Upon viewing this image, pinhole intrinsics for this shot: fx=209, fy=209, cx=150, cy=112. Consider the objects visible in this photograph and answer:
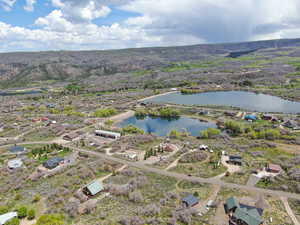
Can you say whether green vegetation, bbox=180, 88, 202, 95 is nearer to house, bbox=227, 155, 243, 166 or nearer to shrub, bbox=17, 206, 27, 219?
house, bbox=227, 155, 243, 166

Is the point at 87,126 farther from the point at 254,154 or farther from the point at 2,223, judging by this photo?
the point at 254,154

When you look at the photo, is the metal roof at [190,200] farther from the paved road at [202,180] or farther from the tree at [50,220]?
the tree at [50,220]

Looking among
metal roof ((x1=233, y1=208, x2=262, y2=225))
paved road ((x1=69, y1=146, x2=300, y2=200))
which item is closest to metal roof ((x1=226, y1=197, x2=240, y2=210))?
metal roof ((x1=233, y1=208, x2=262, y2=225))

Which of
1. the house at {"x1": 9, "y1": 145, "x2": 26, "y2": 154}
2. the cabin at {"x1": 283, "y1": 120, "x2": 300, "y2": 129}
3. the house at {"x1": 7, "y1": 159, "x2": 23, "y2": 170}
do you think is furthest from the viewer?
the cabin at {"x1": 283, "y1": 120, "x2": 300, "y2": 129}

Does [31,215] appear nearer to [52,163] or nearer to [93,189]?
[93,189]

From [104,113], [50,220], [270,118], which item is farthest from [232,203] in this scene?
[104,113]

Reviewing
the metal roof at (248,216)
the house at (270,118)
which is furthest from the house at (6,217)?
the house at (270,118)
